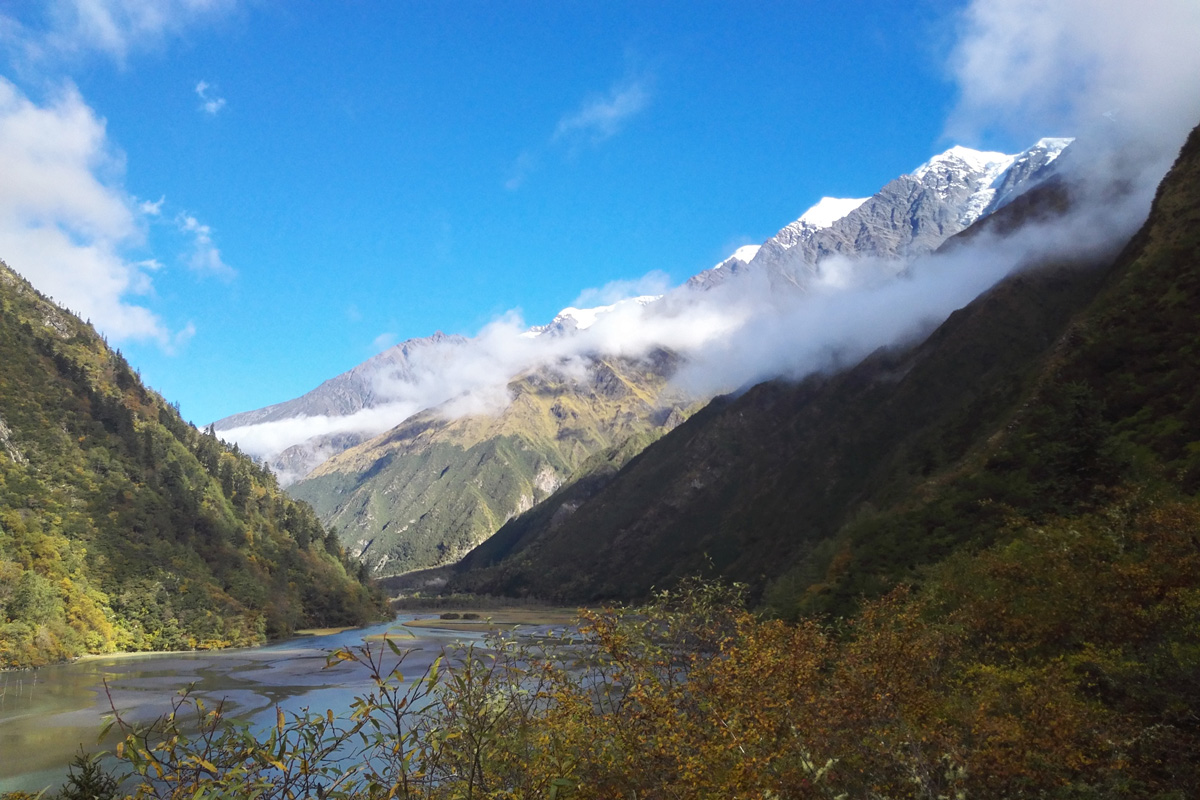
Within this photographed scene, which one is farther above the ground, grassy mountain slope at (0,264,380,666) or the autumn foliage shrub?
grassy mountain slope at (0,264,380,666)

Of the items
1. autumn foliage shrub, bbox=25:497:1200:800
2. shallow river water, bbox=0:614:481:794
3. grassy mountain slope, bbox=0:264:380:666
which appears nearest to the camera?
autumn foliage shrub, bbox=25:497:1200:800

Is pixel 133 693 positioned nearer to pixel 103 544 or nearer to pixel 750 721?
pixel 103 544

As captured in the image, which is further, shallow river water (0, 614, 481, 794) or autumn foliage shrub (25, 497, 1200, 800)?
shallow river water (0, 614, 481, 794)

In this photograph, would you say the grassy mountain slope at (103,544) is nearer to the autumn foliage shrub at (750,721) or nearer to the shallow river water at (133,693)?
the shallow river water at (133,693)

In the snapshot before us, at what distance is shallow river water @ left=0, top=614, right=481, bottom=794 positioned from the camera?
2222 inches

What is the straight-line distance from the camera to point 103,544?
143750 millimetres

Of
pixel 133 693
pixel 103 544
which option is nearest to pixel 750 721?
pixel 133 693

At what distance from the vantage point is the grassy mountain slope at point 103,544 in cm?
11925

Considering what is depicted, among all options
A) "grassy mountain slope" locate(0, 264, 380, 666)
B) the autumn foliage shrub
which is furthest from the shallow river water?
the autumn foliage shrub

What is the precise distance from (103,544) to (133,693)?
257 ft

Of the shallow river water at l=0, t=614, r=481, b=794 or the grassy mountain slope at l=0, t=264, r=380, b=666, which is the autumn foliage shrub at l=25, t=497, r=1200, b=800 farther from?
the grassy mountain slope at l=0, t=264, r=380, b=666

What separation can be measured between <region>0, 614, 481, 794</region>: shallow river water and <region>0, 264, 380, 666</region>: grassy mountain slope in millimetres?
9178

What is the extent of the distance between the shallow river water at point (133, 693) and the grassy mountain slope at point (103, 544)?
918cm

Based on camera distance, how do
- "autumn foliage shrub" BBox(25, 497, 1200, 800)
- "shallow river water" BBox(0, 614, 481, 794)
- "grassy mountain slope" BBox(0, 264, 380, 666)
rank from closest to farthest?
"autumn foliage shrub" BBox(25, 497, 1200, 800) < "shallow river water" BBox(0, 614, 481, 794) < "grassy mountain slope" BBox(0, 264, 380, 666)
